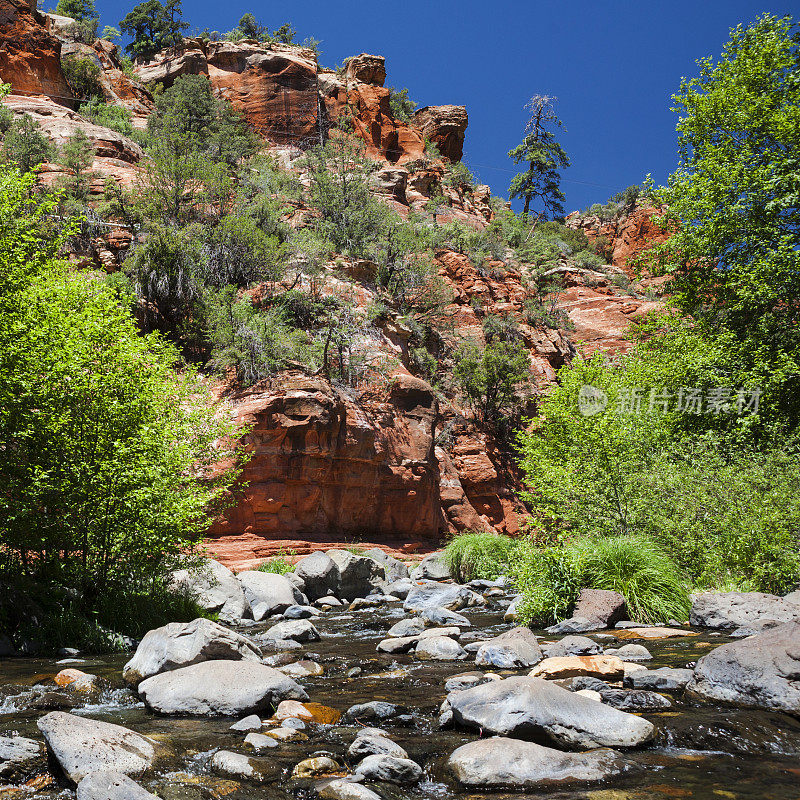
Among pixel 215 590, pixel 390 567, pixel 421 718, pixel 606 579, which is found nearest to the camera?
pixel 421 718

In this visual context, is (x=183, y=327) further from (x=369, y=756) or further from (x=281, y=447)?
(x=369, y=756)

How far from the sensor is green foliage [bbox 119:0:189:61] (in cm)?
4872

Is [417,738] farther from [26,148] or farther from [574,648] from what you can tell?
[26,148]

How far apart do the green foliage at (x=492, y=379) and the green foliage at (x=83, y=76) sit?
27371mm

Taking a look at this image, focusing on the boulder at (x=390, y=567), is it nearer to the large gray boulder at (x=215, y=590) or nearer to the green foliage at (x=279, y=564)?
the green foliage at (x=279, y=564)

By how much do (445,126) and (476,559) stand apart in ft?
146

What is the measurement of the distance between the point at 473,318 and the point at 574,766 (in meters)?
30.4

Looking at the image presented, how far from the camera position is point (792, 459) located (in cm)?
1210

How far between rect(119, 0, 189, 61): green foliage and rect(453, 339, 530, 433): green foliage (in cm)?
3806

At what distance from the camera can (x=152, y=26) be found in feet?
163

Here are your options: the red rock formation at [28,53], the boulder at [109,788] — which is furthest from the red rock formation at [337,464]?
the red rock formation at [28,53]

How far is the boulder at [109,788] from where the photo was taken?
12.4 feet

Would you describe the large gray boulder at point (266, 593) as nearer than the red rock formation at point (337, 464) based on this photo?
Yes

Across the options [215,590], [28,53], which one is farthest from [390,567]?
[28,53]
